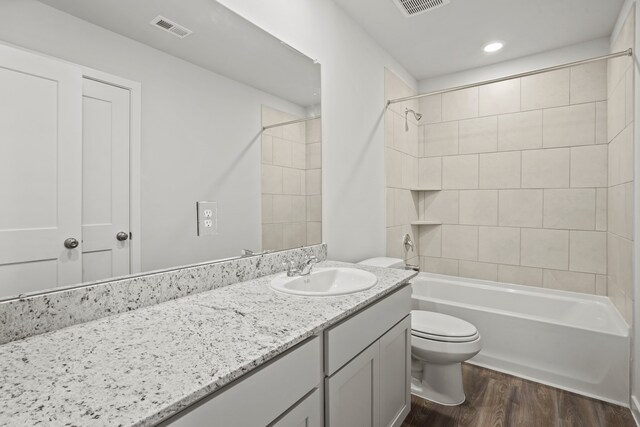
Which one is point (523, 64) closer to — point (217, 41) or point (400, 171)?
point (400, 171)

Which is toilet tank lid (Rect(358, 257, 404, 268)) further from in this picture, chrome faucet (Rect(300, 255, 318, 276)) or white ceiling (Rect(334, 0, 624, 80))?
white ceiling (Rect(334, 0, 624, 80))

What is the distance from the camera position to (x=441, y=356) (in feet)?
6.22

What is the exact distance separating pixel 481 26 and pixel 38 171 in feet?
8.90

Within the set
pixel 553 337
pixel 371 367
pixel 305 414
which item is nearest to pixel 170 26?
pixel 305 414

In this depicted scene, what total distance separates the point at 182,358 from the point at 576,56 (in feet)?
11.3

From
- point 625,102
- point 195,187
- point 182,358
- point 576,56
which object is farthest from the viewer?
point 576,56

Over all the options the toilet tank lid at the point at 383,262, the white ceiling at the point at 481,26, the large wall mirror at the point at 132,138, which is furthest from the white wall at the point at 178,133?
the white ceiling at the point at 481,26

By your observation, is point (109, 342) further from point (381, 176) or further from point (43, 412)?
point (381, 176)

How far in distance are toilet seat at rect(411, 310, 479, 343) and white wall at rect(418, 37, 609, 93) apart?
223 centimetres

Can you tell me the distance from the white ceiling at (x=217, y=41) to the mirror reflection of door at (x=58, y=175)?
219mm

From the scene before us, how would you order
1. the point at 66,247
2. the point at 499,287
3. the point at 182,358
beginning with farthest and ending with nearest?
the point at 499,287
the point at 66,247
the point at 182,358

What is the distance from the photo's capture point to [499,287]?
285 centimetres

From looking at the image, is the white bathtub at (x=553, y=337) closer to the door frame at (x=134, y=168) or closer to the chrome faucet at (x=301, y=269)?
the chrome faucet at (x=301, y=269)

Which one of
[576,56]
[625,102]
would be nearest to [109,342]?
[625,102]
